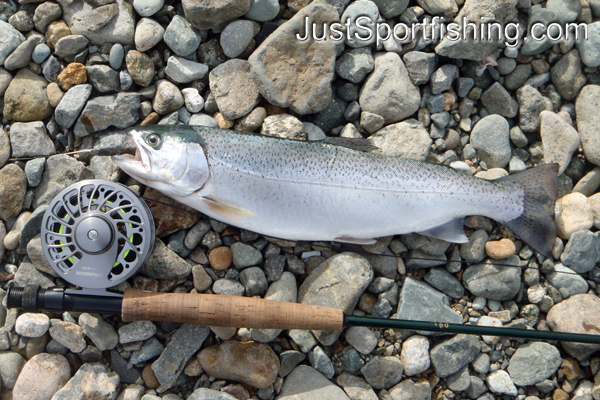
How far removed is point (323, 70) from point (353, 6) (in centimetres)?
73

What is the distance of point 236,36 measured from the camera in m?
3.87

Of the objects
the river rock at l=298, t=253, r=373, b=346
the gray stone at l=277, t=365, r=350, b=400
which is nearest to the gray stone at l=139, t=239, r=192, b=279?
the river rock at l=298, t=253, r=373, b=346

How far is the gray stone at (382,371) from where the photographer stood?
3.62 m

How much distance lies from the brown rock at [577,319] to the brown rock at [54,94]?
15.2 feet

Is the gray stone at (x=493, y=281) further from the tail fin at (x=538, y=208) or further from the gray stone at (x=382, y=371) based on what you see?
the gray stone at (x=382, y=371)

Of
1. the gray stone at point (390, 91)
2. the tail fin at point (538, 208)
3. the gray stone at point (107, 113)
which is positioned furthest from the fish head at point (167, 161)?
the tail fin at point (538, 208)

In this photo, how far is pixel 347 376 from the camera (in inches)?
145

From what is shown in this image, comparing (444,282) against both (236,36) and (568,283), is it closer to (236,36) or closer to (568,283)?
(568,283)

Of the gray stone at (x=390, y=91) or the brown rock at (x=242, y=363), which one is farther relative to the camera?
the gray stone at (x=390, y=91)

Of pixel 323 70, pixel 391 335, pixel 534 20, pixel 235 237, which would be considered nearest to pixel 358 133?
pixel 323 70

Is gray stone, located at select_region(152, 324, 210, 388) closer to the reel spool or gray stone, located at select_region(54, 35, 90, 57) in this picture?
the reel spool

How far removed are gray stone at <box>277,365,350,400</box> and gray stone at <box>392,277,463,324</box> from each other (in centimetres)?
80

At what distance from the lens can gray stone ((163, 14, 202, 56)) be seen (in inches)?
150

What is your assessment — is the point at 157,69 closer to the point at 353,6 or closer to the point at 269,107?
the point at 269,107
